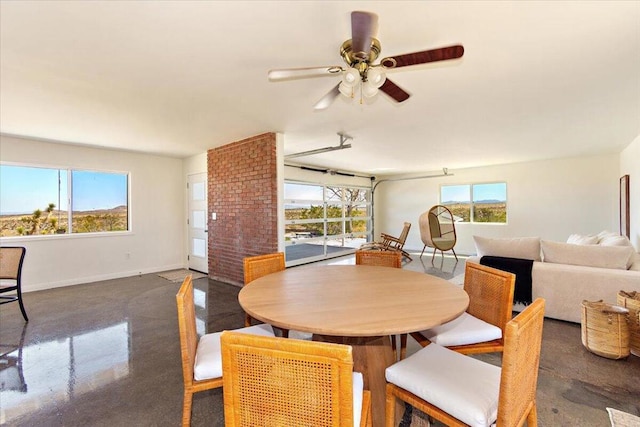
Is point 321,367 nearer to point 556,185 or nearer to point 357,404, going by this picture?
point 357,404

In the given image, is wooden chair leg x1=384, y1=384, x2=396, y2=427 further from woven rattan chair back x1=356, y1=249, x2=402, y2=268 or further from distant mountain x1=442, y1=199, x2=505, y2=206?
distant mountain x1=442, y1=199, x2=505, y2=206

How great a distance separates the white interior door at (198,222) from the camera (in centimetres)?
567

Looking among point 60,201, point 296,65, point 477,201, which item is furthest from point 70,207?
point 477,201

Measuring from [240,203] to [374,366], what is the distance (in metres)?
3.59

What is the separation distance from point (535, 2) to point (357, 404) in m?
2.22

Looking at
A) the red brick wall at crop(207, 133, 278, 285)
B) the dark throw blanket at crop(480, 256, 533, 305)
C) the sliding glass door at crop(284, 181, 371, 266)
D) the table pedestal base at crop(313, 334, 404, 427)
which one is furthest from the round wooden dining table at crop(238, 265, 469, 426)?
the sliding glass door at crop(284, 181, 371, 266)

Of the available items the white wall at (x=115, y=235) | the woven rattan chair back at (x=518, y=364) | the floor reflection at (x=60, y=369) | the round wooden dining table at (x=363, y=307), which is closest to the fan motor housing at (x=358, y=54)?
the round wooden dining table at (x=363, y=307)

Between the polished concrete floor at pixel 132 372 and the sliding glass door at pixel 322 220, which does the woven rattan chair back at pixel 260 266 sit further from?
the sliding glass door at pixel 322 220

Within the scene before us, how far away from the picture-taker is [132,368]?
233 centimetres

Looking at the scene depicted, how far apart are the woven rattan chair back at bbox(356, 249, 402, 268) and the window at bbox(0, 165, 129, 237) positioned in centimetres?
490

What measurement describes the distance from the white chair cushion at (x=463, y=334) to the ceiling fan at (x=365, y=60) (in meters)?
1.52

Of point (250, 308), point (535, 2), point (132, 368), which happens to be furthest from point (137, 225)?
point (535, 2)

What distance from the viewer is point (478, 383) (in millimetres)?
1208

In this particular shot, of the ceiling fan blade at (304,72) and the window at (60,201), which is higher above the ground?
the ceiling fan blade at (304,72)
